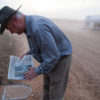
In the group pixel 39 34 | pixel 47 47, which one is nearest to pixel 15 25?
pixel 39 34


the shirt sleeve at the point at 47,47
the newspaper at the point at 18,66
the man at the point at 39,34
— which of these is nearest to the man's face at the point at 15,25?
the man at the point at 39,34

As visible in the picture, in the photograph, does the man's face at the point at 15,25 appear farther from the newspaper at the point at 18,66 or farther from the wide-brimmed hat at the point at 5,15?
the newspaper at the point at 18,66

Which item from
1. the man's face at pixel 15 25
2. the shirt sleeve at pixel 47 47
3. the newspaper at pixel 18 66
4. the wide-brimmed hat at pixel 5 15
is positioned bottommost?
the newspaper at pixel 18 66

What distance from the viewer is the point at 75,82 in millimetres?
4859

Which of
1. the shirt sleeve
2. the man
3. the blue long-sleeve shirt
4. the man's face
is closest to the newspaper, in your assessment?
the man

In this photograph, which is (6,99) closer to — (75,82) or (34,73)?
(34,73)

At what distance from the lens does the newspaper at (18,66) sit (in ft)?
8.40

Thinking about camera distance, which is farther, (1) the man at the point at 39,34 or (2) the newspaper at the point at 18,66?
(2) the newspaper at the point at 18,66

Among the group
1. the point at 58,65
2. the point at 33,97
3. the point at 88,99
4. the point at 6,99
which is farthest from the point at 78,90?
the point at 58,65

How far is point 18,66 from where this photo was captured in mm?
2699

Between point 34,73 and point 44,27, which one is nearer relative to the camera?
point 44,27

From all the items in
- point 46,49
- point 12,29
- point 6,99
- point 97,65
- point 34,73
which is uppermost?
point 12,29

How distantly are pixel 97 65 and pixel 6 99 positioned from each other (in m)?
3.74

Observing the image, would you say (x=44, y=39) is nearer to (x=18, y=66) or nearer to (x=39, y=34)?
(x=39, y=34)
